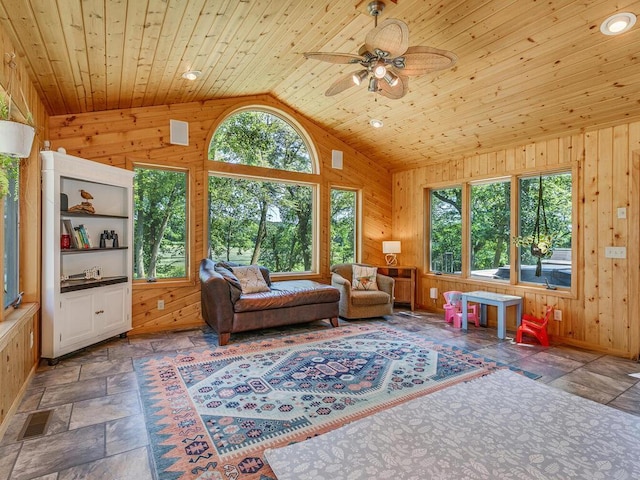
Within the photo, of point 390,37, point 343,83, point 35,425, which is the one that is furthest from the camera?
point 343,83

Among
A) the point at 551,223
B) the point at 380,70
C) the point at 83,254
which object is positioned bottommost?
the point at 83,254

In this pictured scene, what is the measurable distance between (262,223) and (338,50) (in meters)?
2.76

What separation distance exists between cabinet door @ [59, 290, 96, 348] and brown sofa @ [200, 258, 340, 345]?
118 cm

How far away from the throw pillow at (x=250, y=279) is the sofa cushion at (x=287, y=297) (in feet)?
0.37

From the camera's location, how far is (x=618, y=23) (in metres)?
2.66

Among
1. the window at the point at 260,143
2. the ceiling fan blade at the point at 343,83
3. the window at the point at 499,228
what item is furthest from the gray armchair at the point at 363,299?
the ceiling fan blade at the point at 343,83

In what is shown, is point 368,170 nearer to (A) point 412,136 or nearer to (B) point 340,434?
(A) point 412,136

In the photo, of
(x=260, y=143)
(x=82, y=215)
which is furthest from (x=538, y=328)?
(x=82, y=215)

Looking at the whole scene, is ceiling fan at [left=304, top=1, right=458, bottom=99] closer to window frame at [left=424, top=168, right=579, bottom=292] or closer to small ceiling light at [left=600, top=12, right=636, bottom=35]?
small ceiling light at [left=600, top=12, right=636, bottom=35]

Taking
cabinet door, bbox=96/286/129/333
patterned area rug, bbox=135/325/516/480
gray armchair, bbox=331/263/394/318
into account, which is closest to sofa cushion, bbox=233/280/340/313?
gray armchair, bbox=331/263/394/318

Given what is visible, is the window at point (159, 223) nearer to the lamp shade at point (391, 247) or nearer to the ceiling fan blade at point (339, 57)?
the ceiling fan blade at point (339, 57)

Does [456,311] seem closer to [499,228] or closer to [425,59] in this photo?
[499,228]

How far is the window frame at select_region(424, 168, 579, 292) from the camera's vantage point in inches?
162

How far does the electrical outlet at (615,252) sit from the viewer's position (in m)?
3.72
